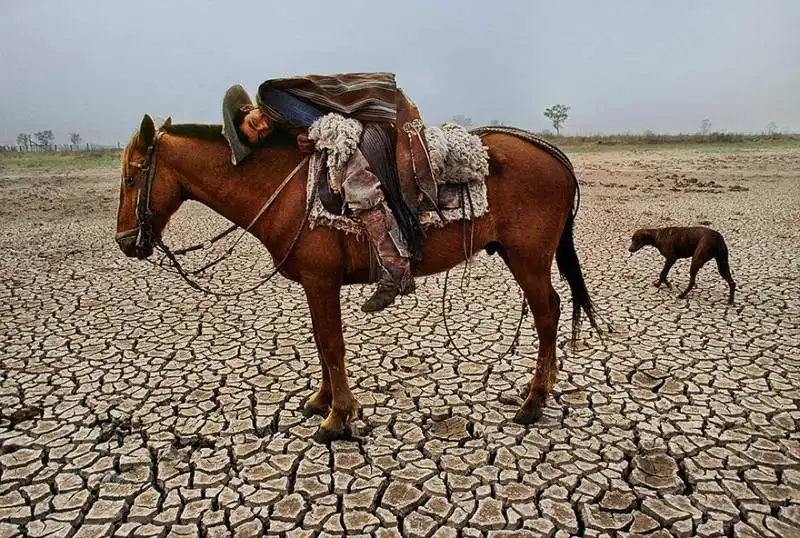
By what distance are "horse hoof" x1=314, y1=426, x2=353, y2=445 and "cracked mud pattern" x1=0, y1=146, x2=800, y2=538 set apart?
0.21 feet

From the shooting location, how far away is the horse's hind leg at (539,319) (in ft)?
11.8

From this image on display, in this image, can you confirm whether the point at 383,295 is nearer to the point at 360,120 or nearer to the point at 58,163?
the point at 360,120

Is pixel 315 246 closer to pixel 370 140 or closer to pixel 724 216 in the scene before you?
pixel 370 140

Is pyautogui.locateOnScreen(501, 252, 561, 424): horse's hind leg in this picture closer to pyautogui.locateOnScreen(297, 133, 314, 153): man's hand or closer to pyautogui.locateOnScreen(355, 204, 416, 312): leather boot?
pyautogui.locateOnScreen(355, 204, 416, 312): leather boot

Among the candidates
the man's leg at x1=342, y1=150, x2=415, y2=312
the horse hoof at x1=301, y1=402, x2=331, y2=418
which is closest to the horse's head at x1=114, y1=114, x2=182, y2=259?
the man's leg at x1=342, y1=150, x2=415, y2=312

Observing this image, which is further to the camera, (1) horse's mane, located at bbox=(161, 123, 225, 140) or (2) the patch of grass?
(2) the patch of grass

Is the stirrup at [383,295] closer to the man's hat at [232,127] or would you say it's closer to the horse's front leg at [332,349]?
the horse's front leg at [332,349]

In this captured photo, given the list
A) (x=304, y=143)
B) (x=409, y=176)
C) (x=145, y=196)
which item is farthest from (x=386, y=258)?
→ (x=145, y=196)

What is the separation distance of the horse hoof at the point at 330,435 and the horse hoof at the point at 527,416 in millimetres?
1249

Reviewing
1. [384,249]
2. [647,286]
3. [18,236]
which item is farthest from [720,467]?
[18,236]

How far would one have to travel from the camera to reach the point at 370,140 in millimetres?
3174

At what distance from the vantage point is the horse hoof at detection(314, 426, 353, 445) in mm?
3498

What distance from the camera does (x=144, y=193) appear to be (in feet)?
10.3

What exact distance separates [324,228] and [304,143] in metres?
0.55
